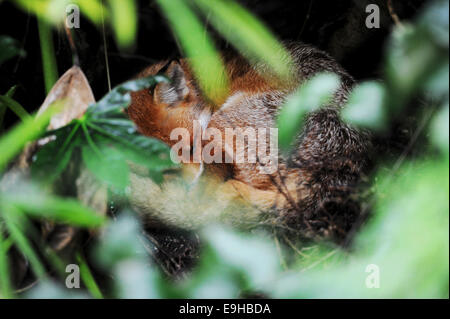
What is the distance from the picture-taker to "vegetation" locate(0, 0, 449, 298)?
981mm

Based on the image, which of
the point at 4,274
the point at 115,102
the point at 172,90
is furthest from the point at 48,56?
the point at 4,274

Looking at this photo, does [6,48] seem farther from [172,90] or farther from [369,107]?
[369,107]

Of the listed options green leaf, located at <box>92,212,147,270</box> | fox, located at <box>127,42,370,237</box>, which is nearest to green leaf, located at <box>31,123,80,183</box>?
green leaf, located at <box>92,212,147,270</box>

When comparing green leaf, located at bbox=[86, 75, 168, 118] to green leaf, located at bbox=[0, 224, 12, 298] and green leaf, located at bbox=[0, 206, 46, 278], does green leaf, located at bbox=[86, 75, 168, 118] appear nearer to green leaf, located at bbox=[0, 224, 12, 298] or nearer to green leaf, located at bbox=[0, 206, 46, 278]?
green leaf, located at bbox=[0, 206, 46, 278]

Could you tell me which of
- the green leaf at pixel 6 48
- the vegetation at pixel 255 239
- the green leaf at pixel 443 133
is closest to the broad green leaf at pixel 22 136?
the vegetation at pixel 255 239

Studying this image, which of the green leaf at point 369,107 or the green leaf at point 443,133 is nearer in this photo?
the green leaf at point 443,133

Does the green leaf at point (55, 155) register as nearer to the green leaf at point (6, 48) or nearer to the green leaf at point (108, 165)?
the green leaf at point (108, 165)

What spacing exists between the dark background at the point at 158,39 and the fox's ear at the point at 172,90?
1.50 feet

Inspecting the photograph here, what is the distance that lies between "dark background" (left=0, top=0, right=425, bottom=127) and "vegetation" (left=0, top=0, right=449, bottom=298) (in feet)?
2.87

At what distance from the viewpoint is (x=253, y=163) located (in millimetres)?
2082

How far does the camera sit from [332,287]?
1018mm

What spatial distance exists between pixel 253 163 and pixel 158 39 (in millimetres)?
1300

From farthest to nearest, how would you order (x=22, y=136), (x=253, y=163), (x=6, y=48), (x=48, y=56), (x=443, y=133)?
(x=253, y=163) → (x=48, y=56) → (x=6, y=48) → (x=22, y=136) → (x=443, y=133)

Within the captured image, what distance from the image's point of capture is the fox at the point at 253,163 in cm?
183
